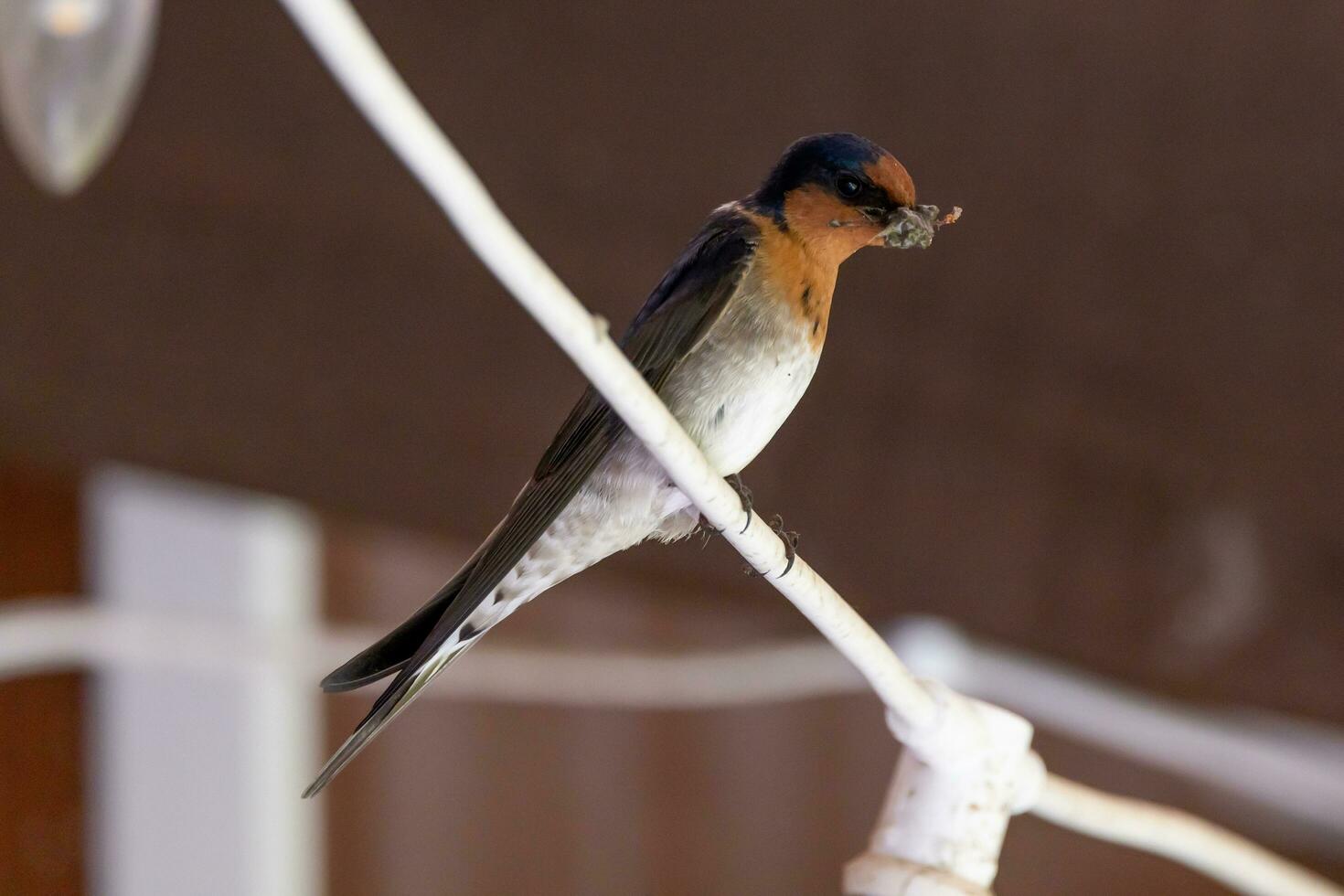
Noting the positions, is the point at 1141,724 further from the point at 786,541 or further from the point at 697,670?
the point at 786,541

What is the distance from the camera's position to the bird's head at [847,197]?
0.75ft

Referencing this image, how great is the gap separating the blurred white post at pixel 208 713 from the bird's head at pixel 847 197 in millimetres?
966

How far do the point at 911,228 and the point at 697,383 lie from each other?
11 centimetres

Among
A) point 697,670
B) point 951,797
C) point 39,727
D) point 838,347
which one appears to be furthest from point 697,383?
point 39,727

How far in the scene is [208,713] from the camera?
4.51 feet

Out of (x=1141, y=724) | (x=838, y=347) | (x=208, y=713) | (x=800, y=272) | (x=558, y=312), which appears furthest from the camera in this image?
(x=208, y=713)

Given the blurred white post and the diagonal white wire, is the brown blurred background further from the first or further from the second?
the diagonal white wire

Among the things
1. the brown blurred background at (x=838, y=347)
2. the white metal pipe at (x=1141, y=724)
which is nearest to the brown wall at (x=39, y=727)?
the brown blurred background at (x=838, y=347)

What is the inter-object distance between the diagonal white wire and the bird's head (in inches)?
1.9

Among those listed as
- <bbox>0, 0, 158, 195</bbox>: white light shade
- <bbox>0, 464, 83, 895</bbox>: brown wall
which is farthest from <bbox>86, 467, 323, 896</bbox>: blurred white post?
<bbox>0, 0, 158, 195</bbox>: white light shade

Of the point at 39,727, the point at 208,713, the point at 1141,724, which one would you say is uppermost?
the point at 1141,724

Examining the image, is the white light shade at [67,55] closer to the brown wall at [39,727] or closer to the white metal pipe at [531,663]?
the white metal pipe at [531,663]

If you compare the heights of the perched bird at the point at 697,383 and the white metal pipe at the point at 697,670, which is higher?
the white metal pipe at the point at 697,670

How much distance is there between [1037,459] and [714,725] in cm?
53
